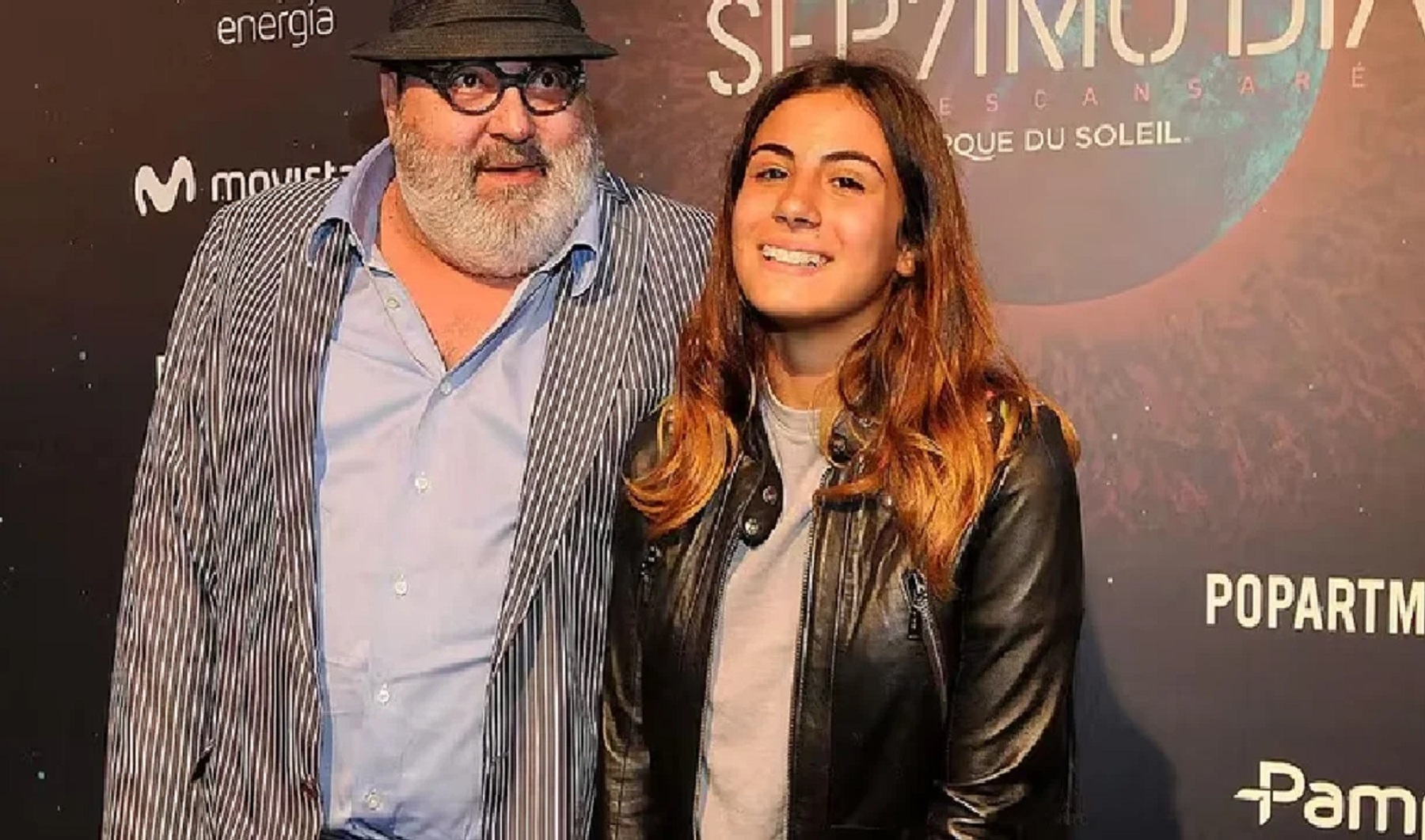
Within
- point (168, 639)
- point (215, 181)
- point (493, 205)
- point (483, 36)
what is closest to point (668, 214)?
point (493, 205)

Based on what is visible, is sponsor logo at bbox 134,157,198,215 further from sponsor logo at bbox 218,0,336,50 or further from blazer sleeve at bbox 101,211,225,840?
blazer sleeve at bbox 101,211,225,840

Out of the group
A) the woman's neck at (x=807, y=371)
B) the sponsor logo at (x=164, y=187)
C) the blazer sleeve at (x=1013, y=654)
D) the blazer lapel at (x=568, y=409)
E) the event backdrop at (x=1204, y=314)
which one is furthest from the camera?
the sponsor logo at (x=164, y=187)

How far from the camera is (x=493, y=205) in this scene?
1993 mm

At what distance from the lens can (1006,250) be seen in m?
2.37

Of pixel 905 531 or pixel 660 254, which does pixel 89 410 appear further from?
pixel 905 531

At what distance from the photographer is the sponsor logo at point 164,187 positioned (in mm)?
2951

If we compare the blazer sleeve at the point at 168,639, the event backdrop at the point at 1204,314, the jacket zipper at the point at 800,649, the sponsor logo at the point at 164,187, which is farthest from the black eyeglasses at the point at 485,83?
the sponsor logo at the point at 164,187

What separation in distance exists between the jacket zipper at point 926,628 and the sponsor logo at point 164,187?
1919 mm

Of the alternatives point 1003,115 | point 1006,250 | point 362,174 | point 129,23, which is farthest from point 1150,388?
point 129,23

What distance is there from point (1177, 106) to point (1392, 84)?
292 mm

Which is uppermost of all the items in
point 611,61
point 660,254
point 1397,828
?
point 611,61

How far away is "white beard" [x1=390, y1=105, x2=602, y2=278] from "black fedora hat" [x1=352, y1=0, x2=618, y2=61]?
12 centimetres

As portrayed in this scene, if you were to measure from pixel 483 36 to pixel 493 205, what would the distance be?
22 cm

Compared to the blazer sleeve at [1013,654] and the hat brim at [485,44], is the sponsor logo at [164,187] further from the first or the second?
the blazer sleeve at [1013,654]
